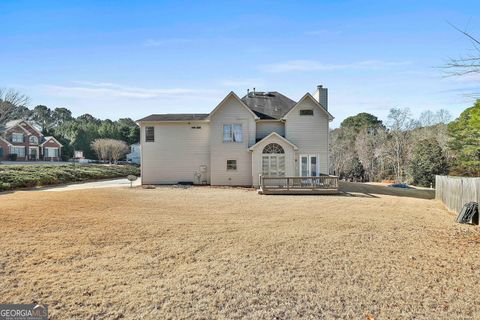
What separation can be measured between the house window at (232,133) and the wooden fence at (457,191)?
519 inches

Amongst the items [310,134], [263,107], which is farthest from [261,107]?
[310,134]

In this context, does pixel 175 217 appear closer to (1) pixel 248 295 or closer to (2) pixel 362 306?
(1) pixel 248 295

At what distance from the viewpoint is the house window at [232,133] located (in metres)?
24.1

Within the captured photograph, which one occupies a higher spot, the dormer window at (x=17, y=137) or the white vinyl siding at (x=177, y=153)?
the dormer window at (x=17, y=137)

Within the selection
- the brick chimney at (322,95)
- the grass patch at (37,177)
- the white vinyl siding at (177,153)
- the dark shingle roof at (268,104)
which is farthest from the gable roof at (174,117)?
the brick chimney at (322,95)

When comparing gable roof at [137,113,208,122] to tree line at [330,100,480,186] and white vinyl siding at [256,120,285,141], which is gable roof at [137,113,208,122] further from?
tree line at [330,100,480,186]

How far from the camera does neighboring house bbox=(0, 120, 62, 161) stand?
52438 mm

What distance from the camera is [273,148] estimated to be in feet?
76.9

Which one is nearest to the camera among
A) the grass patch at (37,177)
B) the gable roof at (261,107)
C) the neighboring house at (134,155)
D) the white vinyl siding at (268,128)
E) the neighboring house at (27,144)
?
the grass patch at (37,177)

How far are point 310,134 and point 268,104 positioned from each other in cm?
456

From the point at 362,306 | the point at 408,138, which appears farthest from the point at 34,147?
the point at 362,306

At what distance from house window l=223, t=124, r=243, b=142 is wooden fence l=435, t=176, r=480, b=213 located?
1318 cm

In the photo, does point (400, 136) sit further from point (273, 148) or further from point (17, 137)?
point (17, 137)

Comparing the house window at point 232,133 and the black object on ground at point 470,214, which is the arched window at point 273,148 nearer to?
the house window at point 232,133
